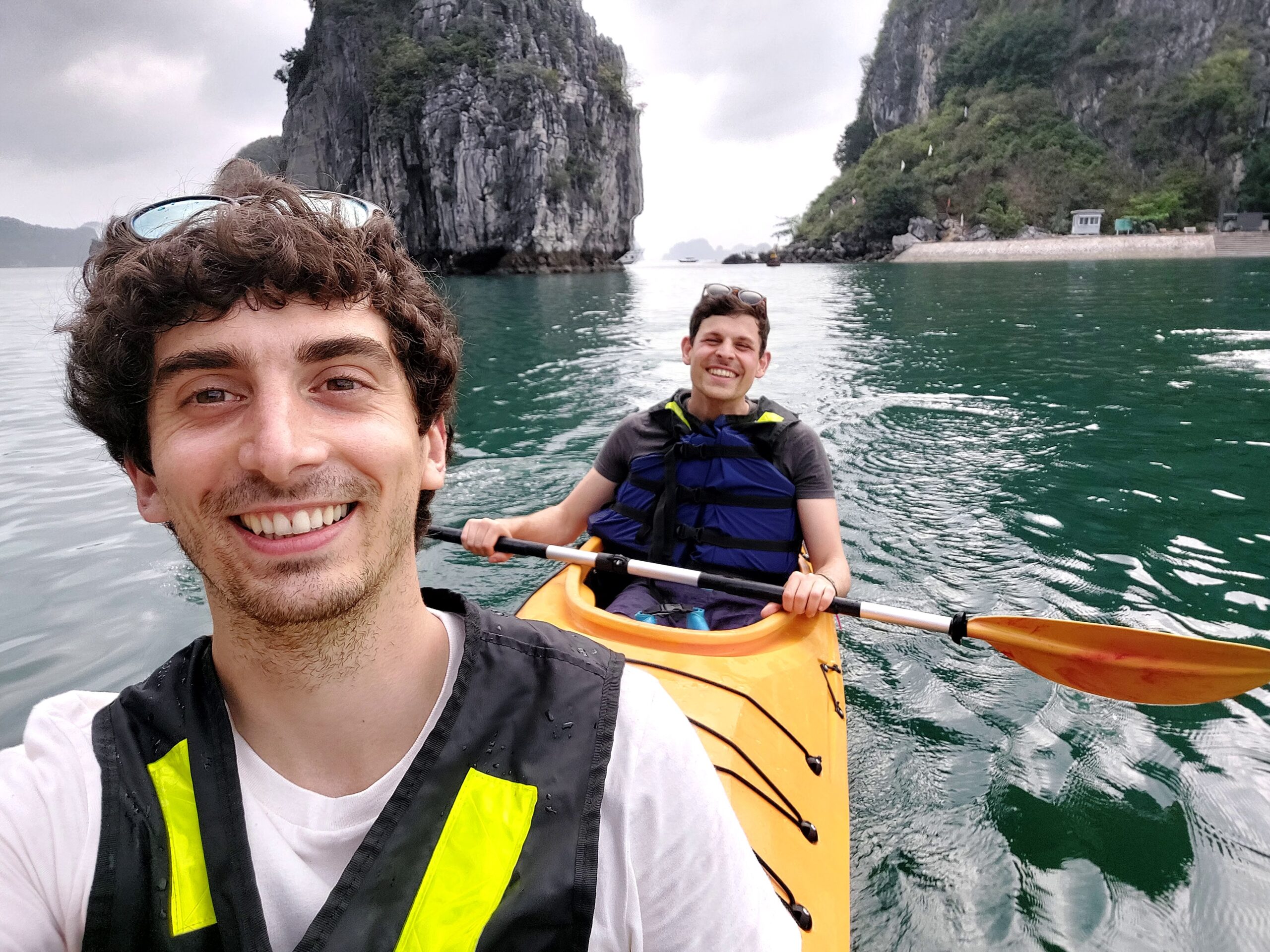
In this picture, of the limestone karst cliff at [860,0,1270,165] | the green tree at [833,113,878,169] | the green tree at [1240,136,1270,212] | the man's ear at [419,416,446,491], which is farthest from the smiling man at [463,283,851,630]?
the green tree at [833,113,878,169]

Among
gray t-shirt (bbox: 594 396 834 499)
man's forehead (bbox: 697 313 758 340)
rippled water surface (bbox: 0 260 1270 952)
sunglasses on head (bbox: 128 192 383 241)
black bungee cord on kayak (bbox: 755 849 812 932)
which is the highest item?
sunglasses on head (bbox: 128 192 383 241)

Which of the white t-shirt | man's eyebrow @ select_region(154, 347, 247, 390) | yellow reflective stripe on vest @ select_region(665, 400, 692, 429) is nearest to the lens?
the white t-shirt

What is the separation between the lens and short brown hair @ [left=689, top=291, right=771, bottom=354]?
354cm

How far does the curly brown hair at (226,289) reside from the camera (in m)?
1.11

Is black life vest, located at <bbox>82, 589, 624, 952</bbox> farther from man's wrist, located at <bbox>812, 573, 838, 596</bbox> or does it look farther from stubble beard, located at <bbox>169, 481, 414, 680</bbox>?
man's wrist, located at <bbox>812, 573, 838, 596</bbox>

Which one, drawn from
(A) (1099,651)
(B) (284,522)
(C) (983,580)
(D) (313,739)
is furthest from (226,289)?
(C) (983,580)

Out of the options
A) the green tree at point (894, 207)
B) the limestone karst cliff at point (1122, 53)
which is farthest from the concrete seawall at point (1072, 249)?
the limestone karst cliff at point (1122, 53)

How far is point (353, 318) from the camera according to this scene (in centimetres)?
118

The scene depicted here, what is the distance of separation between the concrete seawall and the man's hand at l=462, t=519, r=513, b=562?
42749mm

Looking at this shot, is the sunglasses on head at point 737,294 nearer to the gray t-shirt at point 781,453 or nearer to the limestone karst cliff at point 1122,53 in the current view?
the gray t-shirt at point 781,453

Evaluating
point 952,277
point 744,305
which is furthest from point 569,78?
point 744,305

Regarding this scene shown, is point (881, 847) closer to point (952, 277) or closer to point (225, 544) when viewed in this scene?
point (225, 544)

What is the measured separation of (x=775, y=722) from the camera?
8.08 ft

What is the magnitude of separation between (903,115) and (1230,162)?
39907mm
